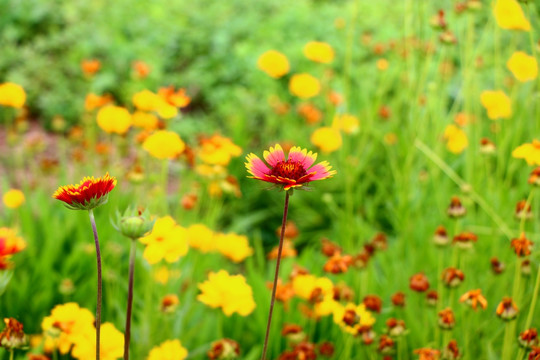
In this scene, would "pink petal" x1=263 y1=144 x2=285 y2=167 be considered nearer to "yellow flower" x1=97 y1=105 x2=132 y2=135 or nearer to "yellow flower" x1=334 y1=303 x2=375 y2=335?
"yellow flower" x1=334 y1=303 x2=375 y2=335

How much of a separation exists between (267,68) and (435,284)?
88 centimetres

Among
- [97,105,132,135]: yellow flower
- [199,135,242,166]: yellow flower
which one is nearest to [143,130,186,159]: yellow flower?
[199,135,242,166]: yellow flower

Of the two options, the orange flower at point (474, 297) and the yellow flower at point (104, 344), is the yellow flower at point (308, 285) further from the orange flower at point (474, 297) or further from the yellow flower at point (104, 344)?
the yellow flower at point (104, 344)

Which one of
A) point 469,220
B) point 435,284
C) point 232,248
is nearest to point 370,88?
point 469,220

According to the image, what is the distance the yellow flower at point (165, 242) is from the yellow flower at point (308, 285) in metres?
0.22

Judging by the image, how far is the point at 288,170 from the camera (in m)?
0.69

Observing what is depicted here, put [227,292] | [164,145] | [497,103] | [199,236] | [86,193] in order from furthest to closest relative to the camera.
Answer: [497,103], [199,236], [164,145], [227,292], [86,193]

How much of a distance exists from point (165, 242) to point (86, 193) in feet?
1.48

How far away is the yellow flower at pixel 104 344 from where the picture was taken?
869 millimetres

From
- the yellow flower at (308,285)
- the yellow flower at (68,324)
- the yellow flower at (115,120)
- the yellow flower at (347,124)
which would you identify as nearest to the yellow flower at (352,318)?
the yellow flower at (308,285)

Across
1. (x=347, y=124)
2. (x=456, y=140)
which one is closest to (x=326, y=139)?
(x=347, y=124)

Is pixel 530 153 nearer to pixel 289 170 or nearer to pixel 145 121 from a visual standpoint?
pixel 289 170

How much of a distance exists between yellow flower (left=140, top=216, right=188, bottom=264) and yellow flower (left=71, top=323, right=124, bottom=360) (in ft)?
0.55

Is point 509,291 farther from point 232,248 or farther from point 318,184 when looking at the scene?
point 318,184
